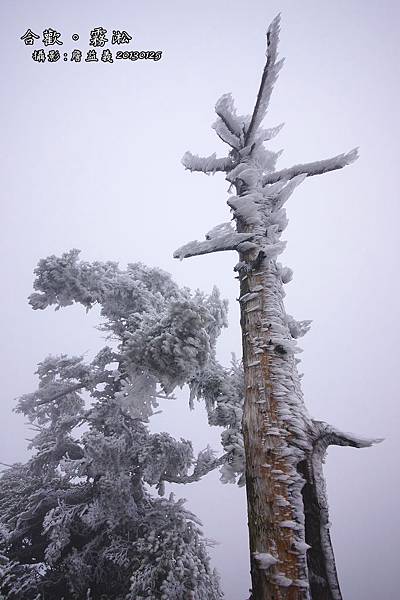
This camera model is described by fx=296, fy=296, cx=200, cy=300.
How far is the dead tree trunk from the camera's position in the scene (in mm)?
2480

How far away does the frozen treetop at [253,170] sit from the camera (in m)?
3.86

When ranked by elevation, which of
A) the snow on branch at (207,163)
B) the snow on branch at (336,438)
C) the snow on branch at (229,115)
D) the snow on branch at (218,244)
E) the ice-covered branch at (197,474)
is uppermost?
the snow on branch at (229,115)

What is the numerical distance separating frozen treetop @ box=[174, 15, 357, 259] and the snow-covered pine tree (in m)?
1.45

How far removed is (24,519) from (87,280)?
5.59 meters

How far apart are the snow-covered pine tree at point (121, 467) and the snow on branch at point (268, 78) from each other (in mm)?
2969

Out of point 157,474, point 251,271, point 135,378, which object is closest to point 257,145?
point 251,271

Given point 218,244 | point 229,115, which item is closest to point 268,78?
point 229,115

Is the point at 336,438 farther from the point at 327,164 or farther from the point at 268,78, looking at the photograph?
the point at 268,78

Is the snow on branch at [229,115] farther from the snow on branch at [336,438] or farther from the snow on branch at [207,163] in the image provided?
the snow on branch at [336,438]

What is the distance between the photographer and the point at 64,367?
8195 millimetres

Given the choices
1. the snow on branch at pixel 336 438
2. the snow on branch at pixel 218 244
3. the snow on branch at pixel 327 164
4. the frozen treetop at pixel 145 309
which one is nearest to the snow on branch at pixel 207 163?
the snow on branch at pixel 327 164

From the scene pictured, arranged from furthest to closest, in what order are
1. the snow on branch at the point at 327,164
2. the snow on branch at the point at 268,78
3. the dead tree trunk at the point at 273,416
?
the snow on branch at the point at 327,164 → the snow on branch at the point at 268,78 → the dead tree trunk at the point at 273,416

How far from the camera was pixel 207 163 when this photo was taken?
17.4ft

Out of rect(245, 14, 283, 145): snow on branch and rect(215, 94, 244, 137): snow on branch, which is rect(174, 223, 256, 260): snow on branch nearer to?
rect(245, 14, 283, 145): snow on branch
